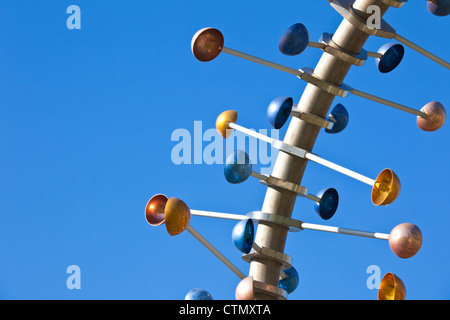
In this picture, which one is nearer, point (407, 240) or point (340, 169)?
point (407, 240)

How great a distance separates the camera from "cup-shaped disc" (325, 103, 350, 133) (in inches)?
387

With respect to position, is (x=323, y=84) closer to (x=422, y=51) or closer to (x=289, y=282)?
(x=422, y=51)

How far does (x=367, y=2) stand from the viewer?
9016 mm

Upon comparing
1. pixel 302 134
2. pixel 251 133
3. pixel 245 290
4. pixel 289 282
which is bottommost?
pixel 245 290

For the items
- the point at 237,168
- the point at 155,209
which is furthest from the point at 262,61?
the point at 155,209

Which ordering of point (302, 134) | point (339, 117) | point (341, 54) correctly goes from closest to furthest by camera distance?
point (341, 54), point (302, 134), point (339, 117)

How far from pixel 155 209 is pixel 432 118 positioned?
3195 millimetres

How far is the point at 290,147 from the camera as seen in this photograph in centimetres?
921

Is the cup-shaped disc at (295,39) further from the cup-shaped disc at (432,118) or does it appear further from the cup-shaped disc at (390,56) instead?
the cup-shaped disc at (432,118)

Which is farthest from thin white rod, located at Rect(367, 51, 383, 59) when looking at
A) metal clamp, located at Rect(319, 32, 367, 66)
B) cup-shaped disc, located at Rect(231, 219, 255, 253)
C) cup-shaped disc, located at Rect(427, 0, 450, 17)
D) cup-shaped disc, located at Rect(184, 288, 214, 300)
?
cup-shaped disc, located at Rect(184, 288, 214, 300)
